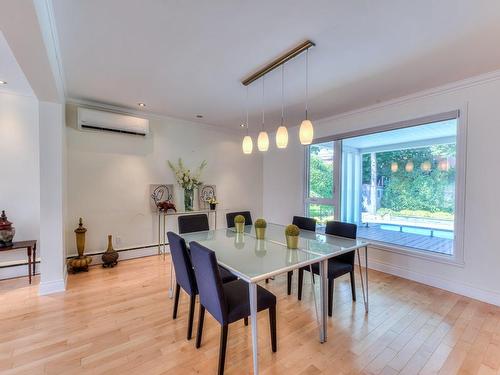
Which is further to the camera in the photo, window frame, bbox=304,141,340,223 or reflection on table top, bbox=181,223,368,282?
window frame, bbox=304,141,340,223

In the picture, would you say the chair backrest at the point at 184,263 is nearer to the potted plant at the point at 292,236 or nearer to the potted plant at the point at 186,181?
the potted plant at the point at 292,236

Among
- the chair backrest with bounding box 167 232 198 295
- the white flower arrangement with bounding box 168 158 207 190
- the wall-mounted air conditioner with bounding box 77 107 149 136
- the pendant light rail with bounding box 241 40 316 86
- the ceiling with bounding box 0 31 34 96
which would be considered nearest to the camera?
the chair backrest with bounding box 167 232 198 295

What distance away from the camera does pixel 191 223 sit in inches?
123

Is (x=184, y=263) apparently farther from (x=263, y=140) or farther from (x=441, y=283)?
(x=441, y=283)

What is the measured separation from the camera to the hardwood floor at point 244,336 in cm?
169

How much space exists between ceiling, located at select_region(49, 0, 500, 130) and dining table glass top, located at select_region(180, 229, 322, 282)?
1819 millimetres

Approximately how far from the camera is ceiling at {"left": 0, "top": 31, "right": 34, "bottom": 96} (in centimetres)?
219

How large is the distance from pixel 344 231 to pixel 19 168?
4290 mm

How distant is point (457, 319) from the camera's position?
2.28 meters

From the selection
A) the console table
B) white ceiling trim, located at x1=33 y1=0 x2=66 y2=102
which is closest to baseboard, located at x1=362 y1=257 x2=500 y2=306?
white ceiling trim, located at x1=33 y1=0 x2=66 y2=102

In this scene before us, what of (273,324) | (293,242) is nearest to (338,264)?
(293,242)

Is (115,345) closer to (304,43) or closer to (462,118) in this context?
(304,43)

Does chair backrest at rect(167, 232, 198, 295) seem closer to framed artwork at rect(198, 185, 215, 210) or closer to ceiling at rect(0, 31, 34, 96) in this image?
ceiling at rect(0, 31, 34, 96)

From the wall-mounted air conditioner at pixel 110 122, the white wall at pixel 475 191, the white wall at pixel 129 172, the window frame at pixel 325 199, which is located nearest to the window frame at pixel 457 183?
the white wall at pixel 475 191
